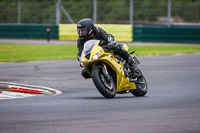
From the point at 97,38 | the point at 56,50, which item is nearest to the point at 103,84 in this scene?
the point at 97,38

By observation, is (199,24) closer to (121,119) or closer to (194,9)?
(194,9)

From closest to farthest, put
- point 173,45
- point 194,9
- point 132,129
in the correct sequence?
point 132,129
point 173,45
point 194,9

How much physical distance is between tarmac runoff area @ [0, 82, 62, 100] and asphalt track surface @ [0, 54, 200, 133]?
384 mm

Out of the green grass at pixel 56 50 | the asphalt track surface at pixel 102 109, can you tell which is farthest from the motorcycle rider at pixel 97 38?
the green grass at pixel 56 50

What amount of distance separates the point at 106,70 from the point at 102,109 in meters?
1.39

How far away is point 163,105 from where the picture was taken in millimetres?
9375

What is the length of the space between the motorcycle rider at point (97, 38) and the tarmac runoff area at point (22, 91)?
1546 millimetres

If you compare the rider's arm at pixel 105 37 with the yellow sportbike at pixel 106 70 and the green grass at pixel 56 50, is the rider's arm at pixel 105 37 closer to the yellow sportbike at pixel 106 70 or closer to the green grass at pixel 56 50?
the yellow sportbike at pixel 106 70

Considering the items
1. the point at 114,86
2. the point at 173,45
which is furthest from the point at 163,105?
the point at 173,45

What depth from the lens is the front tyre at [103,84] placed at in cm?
992

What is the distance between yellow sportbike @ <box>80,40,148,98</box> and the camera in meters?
10.0

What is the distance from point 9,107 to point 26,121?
1519 millimetres

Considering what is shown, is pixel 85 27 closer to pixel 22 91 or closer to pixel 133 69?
pixel 133 69

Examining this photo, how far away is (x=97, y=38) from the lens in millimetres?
10922
